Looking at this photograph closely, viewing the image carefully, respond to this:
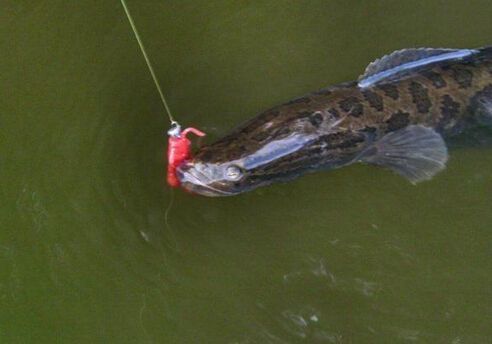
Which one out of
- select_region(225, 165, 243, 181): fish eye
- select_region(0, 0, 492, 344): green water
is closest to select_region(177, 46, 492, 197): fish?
select_region(225, 165, 243, 181): fish eye

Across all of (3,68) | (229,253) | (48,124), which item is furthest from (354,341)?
(3,68)

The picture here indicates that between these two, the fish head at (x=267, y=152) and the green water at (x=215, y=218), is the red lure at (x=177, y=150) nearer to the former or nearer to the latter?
the fish head at (x=267, y=152)

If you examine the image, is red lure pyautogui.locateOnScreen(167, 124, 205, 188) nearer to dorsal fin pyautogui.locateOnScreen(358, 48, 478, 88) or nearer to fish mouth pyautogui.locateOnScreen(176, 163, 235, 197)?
fish mouth pyautogui.locateOnScreen(176, 163, 235, 197)

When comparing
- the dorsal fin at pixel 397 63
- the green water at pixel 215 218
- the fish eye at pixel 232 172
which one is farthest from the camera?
the dorsal fin at pixel 397 63

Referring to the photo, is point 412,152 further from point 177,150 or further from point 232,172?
point 177,150

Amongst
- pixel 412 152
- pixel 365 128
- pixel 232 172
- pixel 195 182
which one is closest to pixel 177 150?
pixel 195 182

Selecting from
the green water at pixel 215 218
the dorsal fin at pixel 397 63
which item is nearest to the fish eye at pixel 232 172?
the green water at pixel 215 218
